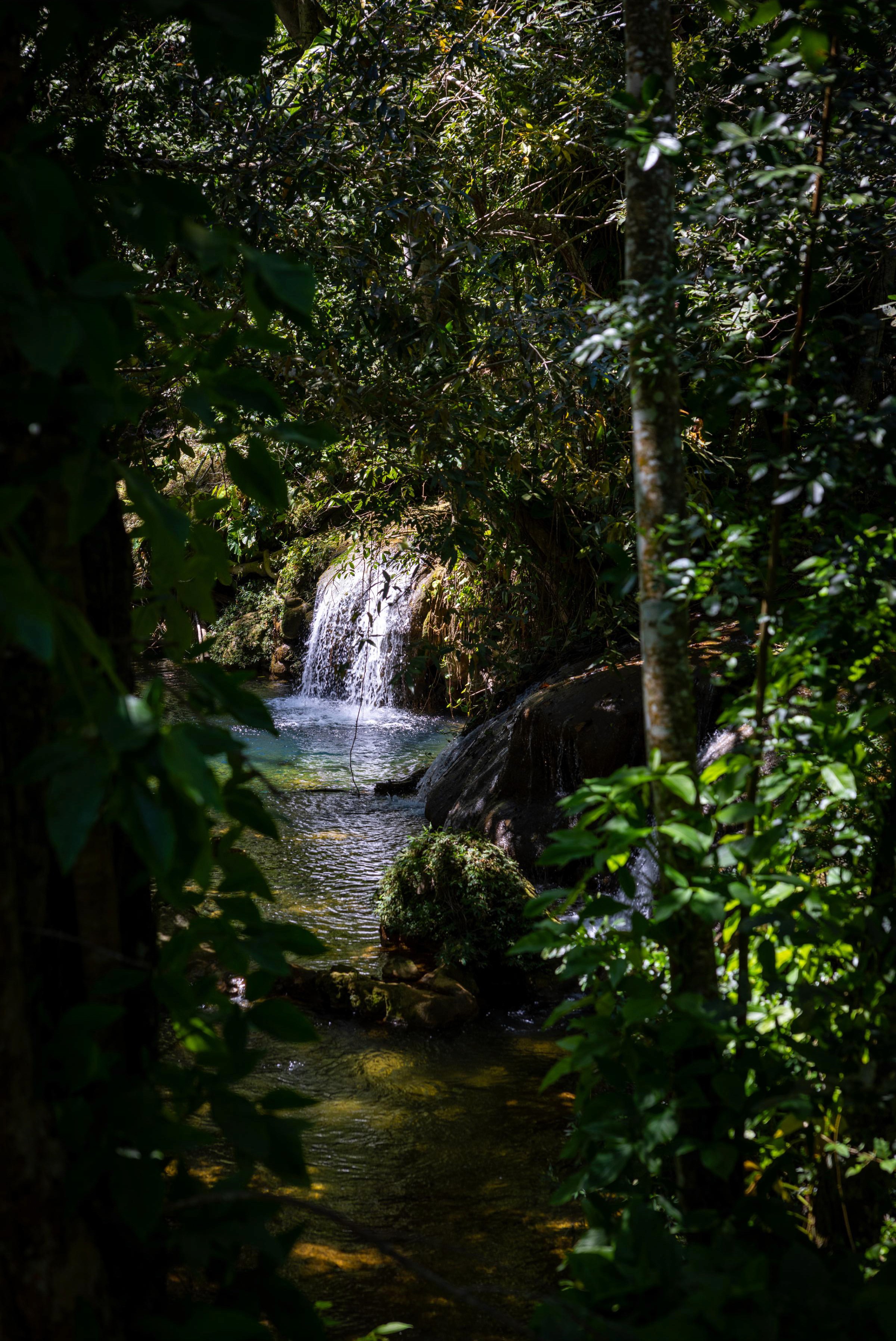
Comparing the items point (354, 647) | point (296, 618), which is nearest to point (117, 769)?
point (354, 647)

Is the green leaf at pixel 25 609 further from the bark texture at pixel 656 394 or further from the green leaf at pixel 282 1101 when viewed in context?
the bark texture at pixel 656 394

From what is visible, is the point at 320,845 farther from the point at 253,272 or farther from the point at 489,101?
the point at 253,272

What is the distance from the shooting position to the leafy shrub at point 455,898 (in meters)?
5.85

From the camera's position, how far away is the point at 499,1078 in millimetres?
4754

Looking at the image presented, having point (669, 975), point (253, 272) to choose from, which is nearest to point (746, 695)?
point (669, 975)

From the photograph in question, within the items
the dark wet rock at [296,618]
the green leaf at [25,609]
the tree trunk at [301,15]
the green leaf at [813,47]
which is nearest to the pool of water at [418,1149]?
the green leaf at [25,609]

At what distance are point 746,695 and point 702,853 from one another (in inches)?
14.1

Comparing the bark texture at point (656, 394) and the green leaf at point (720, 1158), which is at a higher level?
the bark texture at point (656, 394)

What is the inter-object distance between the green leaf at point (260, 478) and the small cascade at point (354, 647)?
34.3 ft

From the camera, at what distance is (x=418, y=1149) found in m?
4.10

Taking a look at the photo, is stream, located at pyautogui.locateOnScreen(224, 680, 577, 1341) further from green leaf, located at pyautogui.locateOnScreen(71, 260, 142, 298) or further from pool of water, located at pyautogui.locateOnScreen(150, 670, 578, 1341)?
green leaf, located at pyautogui.locateOnScreen(71, 260, 142, 298)

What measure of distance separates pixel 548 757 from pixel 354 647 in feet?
16.7

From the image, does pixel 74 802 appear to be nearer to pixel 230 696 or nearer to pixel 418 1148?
pixel 230 696

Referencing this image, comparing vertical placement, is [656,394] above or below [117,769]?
above
